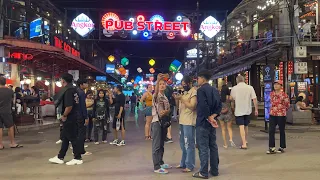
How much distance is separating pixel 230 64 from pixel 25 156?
21686mm

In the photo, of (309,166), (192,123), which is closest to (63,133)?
(192,123)

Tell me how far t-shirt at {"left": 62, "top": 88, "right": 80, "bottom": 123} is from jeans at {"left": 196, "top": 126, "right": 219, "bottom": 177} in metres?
2.78

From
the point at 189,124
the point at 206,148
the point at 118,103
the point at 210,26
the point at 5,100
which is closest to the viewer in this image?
the point at 206,148

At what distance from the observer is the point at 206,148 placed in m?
6.04

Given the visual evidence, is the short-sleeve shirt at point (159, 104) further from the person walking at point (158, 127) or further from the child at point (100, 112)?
the child at point (100, 112)

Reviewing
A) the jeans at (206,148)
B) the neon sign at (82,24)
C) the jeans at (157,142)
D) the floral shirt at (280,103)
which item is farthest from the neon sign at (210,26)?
the jeans at (206,148)

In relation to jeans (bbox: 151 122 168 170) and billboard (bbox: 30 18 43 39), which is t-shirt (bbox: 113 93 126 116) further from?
billboard (bbox: 30 18 43 39)

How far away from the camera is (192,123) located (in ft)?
21.3

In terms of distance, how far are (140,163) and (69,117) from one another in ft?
5.97

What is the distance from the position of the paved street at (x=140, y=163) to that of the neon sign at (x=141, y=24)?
1216 centimetres

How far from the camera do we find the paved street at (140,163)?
629 centimetres

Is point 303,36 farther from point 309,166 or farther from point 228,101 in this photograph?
point 309,166

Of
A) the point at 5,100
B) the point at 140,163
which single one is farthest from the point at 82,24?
the point at 140,163

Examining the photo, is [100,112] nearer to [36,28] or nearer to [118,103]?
[118,103]
